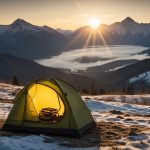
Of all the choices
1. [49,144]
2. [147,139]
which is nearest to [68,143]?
[49,144]

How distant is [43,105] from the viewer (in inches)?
850

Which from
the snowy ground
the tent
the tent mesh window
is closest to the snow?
the snowy ground

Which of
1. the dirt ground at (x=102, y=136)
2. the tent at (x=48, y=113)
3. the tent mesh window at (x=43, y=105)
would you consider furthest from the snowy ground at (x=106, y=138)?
the tent mesh window at (x=43, y=105)

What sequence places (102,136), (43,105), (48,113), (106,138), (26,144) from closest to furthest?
Result: (26,144), (106,138), (102,136), (48,113), (43,105)

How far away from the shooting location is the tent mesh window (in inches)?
776

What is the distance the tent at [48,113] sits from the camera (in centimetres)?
1872

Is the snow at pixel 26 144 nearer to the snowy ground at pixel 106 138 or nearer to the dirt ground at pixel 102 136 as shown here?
the snowy ground at pixel 106 138

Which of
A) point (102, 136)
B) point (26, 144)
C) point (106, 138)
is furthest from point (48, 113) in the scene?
point (26, 144)

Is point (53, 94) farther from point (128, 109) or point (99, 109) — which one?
point (128, 109)

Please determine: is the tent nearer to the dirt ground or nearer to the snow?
the dirt ground

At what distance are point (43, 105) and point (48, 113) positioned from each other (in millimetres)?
1577

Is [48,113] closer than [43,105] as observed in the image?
Yes

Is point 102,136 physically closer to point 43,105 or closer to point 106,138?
point 106,138

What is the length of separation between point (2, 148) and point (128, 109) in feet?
56.5
